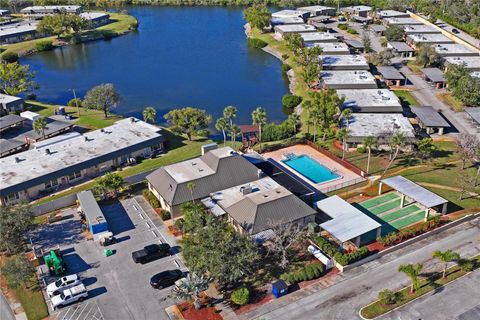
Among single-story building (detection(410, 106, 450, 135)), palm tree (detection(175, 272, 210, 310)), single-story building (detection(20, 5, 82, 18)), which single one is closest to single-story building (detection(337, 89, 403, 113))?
single-story building (detection(410, 106, 450, 135))

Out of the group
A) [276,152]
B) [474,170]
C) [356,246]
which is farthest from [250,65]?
[356,246]

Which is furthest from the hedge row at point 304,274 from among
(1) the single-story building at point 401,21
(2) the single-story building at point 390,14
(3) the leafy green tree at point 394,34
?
(2) the single-story building at point 390,14

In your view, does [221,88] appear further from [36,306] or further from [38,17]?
[38,17]

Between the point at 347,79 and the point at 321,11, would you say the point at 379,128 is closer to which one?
the point at 347,79

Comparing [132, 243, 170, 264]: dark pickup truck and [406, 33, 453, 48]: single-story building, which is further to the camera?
[406, 33, 453, 48]: single-story building

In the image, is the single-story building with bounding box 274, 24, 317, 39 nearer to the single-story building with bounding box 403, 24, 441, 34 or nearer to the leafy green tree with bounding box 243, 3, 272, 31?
the leafy green tree with bounding box 243, 3, 272, 31

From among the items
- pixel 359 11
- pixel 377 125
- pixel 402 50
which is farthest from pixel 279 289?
pixel 359 11
